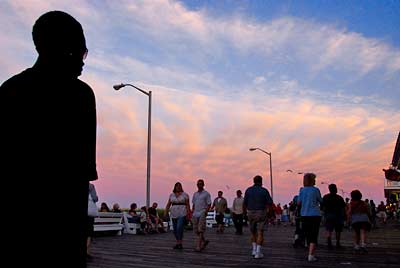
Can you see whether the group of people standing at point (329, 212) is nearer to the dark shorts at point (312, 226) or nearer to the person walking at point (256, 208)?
the dark shorts at point (312, 226)

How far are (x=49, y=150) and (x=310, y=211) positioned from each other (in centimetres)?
1081

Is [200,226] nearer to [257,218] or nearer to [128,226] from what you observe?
[257,218]

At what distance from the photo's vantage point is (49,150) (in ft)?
4.80

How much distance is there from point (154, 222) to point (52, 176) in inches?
957

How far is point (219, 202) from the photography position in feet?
85.2

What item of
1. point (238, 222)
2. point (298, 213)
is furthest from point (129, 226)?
point (298, 213)

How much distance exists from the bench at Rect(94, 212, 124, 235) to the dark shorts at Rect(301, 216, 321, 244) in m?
10.8

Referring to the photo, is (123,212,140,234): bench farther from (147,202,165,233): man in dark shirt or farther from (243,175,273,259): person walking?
(243,175,273,259): person walking

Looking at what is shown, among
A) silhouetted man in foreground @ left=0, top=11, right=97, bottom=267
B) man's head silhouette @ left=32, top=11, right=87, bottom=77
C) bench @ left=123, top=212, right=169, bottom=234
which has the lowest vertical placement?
bench @ left=123, top=212, right=169, bottom=234

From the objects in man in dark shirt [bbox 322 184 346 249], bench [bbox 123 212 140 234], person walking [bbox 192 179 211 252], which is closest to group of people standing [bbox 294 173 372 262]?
man in dark shirt [bbox 322 184 346 249]

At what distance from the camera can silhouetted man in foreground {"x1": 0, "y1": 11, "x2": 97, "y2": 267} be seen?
1.38 metres

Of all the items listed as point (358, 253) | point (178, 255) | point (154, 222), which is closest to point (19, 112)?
point (178, 255)

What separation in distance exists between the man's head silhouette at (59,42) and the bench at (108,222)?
18.9 m

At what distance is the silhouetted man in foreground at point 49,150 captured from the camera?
1.38 m
